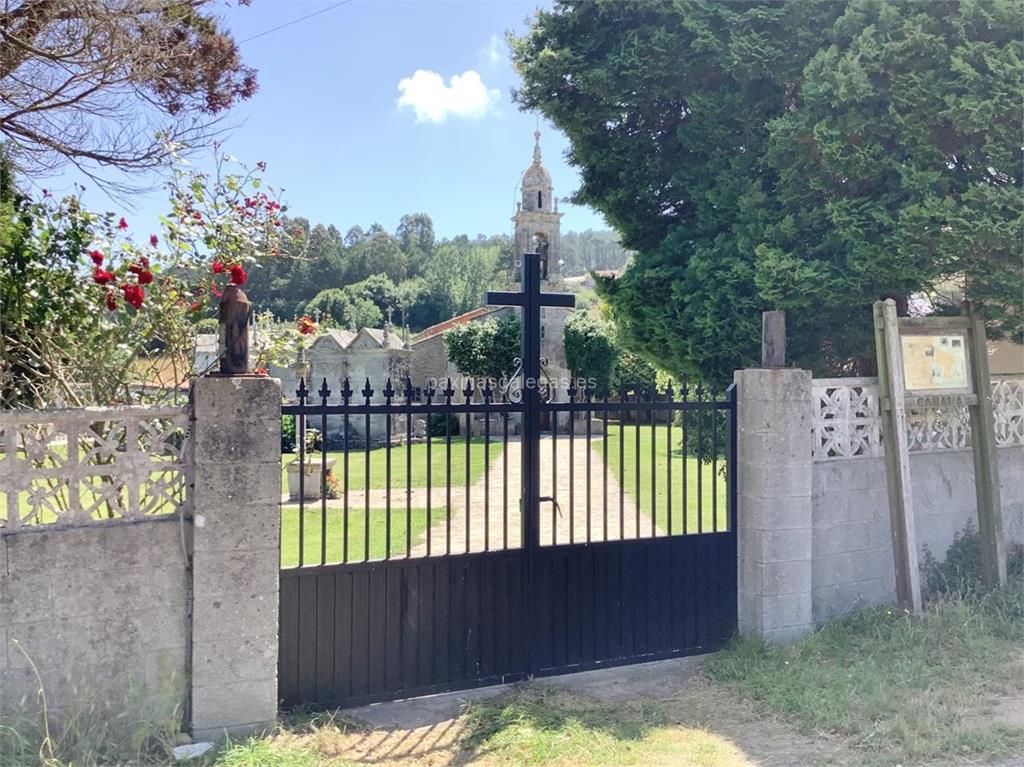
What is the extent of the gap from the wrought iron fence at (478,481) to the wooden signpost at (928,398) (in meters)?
1.17

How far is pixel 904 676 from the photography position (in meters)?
4.52

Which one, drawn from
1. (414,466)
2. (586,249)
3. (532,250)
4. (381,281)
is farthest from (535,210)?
(586,249)

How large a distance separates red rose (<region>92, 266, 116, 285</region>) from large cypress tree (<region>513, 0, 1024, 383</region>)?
380 cm

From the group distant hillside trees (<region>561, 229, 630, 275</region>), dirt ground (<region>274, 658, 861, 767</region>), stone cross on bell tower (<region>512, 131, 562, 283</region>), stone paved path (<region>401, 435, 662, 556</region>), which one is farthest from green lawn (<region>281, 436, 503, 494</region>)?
distant hillside trees (<region>561, 229, 630, 275</region>)

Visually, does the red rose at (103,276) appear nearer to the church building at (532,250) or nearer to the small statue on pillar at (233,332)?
the small statue on pillar at (233,332)

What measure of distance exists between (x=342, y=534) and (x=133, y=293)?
5.22 meters

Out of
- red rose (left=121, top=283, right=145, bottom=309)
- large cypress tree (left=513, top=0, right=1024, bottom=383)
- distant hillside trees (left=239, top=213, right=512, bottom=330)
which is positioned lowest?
red rose (left=121, top=283, right=145, bottom=309)

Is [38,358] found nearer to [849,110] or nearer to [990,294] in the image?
[849,110]

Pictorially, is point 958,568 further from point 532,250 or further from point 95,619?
point 532,250

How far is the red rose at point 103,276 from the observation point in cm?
387

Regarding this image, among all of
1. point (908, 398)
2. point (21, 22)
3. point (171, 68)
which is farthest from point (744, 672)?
point (21, 22)

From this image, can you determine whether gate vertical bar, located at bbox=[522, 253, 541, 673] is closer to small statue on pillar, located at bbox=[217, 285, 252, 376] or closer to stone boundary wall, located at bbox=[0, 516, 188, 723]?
small statue on pillar, located at bbox=[217, 285, 252, 376]

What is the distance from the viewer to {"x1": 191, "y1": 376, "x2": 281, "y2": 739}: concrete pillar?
3697mm

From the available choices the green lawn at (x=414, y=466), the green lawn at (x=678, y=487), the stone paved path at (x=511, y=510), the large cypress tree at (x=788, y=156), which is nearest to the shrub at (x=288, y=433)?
the green lawn at (x=414, y=466)
